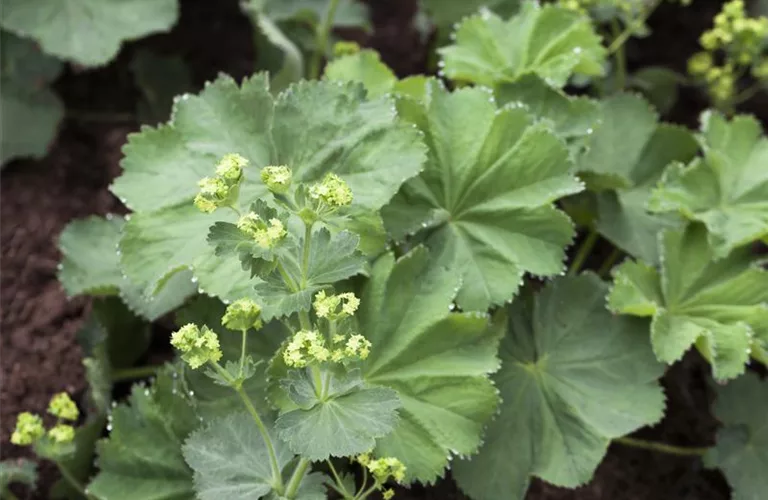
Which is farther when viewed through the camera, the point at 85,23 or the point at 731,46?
the point at 731,46

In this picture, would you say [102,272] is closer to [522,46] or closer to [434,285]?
[434,285]

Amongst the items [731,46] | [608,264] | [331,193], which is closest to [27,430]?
[331,193]

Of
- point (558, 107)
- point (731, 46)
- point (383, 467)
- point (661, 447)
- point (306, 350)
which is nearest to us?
point (306, 350)

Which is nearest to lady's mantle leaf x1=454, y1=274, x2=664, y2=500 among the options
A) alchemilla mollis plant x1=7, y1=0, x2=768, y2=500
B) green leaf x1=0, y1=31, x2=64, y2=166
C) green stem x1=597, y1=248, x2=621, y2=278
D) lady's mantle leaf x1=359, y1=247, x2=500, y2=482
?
alchemilla mollis plant x1=7, y1=0, x2=768, y2=500

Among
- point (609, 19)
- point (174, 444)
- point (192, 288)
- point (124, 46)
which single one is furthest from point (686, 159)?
point (124, 46)

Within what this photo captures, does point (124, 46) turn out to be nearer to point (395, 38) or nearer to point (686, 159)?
point (395, 38)

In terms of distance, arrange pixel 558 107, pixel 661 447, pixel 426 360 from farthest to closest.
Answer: pixel 661 447 → pixel 558 107 → pixel 426 360
